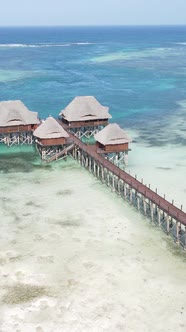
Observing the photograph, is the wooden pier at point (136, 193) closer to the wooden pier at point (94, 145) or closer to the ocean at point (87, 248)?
the wooden pier at point (94, 145)

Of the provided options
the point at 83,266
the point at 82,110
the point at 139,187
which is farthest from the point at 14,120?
the point at 83,266

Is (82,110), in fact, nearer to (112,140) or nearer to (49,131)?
(49,131)

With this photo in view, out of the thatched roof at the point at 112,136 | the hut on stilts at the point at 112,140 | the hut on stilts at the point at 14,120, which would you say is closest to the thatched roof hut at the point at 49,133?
the hut on stilts at the point at 112,140

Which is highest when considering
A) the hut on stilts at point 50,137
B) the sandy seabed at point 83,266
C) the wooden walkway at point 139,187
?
the hut on stilts at point 50,137

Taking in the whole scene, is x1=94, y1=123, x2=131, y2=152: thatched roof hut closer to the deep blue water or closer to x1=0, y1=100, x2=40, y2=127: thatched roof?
x1=0, y1=100, x2=40, y2=127: thatched roof

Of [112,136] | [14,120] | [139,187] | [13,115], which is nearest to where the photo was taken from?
[139,187]

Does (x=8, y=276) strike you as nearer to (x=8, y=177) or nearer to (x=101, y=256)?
(x=101, y=256)
